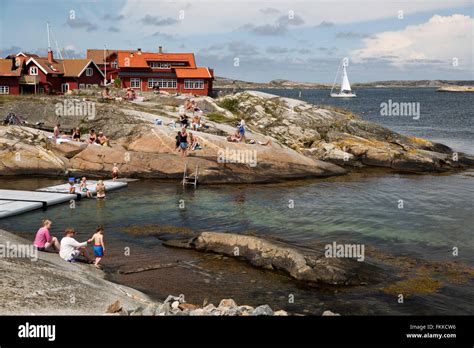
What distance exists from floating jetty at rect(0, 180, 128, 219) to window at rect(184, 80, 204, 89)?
3976 centimetres

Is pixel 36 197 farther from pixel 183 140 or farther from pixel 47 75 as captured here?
pixel 47 75

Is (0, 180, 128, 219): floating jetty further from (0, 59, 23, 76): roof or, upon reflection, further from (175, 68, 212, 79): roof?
(175, 68, 212, 79): roof

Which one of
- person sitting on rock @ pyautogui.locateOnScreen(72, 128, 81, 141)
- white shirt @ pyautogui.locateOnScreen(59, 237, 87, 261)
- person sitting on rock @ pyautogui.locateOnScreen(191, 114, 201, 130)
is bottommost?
white shirt @ pyautogui.locateOnScreen(59, 237, 87, 261)

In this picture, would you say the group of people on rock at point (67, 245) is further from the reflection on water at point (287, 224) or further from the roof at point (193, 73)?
the roof at point (193, 73)

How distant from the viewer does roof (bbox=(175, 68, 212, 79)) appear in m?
73.6

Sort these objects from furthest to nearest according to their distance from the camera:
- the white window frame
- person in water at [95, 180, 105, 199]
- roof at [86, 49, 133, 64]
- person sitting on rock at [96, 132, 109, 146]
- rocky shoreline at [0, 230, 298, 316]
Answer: roof at [86, 49, 133, 64] → the white window frame → person sitting on rock at [96, 132, 109, 146] → person in water at [95, 180, 105, 199] → rocky shoreline at [0, 230, 298, 316]

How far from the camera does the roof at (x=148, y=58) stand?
74.4 m

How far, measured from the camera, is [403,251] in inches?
939

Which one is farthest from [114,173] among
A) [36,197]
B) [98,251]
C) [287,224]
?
[98,251]

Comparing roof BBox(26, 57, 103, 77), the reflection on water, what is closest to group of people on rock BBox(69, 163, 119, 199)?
the reflection on water

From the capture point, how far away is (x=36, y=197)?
104 ft

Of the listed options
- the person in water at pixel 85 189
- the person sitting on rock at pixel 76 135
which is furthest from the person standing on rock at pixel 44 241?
the person sitting on rock at pixel 76 135
